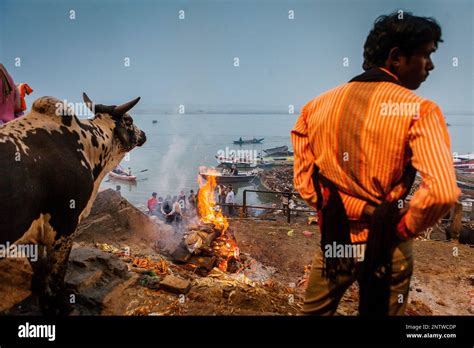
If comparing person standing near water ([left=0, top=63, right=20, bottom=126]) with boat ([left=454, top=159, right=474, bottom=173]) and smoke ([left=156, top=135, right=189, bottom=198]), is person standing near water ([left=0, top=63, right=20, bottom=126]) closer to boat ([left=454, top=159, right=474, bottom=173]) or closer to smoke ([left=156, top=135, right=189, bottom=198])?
smoke ([left=156, top=135, right=189, bottom=198])

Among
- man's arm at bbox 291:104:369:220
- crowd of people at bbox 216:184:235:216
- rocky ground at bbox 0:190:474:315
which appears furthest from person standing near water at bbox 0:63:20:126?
crowd of people at bbox 216:184:235:216

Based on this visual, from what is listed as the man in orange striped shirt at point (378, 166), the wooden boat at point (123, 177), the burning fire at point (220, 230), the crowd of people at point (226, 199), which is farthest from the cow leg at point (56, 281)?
the wooden boat at point (123, 177)

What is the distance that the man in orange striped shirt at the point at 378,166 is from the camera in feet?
5.59

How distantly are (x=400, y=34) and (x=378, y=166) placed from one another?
89 cm

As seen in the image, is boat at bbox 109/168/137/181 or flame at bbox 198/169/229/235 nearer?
flame at bbox 198/169/229/235

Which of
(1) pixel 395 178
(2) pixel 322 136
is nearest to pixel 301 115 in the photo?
(2) pixel 322 136

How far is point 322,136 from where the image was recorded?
2.13m

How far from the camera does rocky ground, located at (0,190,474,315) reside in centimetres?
419

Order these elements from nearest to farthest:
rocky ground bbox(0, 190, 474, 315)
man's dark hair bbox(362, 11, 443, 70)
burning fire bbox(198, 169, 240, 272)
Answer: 1. man's dark hair bbox(362, 11, 443, 70)
2. rocky ground bbox(0, 190, 474, 315)
3. burning fire bbox(198, 169, 240, 272)

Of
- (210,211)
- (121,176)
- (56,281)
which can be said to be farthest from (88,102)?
(121,176)

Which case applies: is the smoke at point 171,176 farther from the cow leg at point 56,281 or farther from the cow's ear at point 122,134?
the cow leg at point 56,281

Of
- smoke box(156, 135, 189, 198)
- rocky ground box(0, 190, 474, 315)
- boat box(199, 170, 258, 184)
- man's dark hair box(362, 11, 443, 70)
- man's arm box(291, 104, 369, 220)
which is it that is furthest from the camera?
smoke box(156, 135, 189, 198)

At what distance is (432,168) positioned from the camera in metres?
1.65

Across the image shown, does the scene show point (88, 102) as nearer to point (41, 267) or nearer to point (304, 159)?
point (41, 267)
